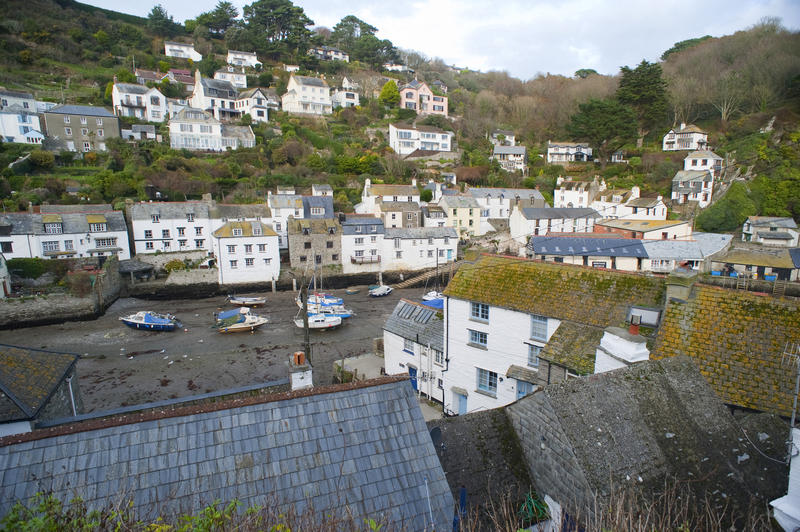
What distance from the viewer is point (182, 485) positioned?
5262mm

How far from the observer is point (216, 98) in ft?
215

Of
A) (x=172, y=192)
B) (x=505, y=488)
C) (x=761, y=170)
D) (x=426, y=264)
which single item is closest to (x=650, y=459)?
(x=505, y=488)

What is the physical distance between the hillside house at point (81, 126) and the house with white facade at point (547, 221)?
2070 inches

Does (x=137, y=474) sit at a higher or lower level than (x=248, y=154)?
lower

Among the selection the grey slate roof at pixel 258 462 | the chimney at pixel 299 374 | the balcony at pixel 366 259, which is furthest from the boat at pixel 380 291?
the grey slate roof at pixel 258 462

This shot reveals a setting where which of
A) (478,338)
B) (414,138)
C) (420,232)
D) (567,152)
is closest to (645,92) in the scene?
(567,152)

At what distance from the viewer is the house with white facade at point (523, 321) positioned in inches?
463

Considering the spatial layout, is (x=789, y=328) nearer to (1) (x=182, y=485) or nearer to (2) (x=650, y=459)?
(2) (x=650, y=459)

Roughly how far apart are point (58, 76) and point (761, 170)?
98.6m

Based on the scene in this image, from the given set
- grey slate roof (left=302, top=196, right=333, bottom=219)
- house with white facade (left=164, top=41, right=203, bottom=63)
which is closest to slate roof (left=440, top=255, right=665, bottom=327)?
grey slate roof (left=302, top=196, right=333, bottom=219)

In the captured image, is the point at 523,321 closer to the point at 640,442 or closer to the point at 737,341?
the point at 737,341

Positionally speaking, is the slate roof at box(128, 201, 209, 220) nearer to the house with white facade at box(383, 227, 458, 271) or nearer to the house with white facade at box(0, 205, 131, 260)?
the house with white facade at box(0, 205, 131, 260)

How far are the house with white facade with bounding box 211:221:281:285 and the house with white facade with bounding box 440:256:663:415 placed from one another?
88.4ft

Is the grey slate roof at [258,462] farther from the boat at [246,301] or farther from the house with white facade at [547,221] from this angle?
the house with white facade at [547,221]
